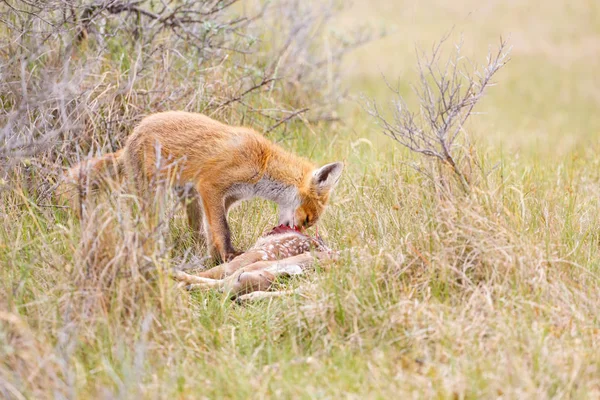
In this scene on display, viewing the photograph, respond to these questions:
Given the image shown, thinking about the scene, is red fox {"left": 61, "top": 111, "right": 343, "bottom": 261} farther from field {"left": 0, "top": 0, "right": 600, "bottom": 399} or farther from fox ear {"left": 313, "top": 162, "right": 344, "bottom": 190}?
field {"left": 0, "top": 0, "right": 600, "bottom": 399}

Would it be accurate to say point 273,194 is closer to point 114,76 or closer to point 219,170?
point 219,170

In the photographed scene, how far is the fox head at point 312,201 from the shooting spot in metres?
6.19

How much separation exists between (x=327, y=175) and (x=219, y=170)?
860mm

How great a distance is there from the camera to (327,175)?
6141mm

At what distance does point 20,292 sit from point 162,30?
3.86 metres

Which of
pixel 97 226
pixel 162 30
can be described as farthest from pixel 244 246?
pixel 162 30

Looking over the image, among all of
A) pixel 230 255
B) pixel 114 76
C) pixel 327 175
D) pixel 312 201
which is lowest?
pixel 230 255

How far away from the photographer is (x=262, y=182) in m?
6.28

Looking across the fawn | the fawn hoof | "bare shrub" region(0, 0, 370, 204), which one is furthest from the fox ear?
"bare shrub" region(0, 0, 370, 204)

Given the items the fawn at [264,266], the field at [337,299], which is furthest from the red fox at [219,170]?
the fawn at [264,266]

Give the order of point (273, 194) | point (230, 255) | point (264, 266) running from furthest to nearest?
point (273, 194) → point (230, 255) → point (264, 266)

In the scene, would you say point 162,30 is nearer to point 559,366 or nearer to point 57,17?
point 57,17

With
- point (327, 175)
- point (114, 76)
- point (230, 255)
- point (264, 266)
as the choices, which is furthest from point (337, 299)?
point (114, 76)

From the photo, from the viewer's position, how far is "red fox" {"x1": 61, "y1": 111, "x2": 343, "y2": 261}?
585 centimetres
